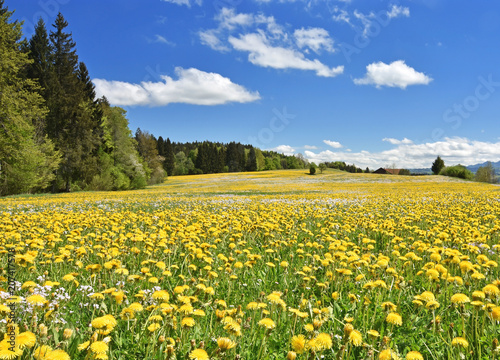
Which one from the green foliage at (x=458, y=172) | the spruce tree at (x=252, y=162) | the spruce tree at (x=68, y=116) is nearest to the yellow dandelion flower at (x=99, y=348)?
the spruce tree at (x=68, y=116)

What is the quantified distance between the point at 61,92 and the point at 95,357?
39.1 m

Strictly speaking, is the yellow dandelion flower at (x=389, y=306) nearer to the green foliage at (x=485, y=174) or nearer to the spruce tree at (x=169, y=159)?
the green foliage at (x=485, y=174)

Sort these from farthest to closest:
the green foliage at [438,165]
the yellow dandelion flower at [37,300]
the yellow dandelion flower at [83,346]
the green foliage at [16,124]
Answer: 1. the green foliage at [438,165]
2. the green foliage at [16,124]
3. the yellow dandelion flower at [37,300]
4. the yellow dandelion flower at [83,346]

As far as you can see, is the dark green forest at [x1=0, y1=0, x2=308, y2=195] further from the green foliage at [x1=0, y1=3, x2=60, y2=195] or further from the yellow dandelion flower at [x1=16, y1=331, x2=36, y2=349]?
the yellow dandelion flower at [x1=16, y1=331, x2=36, y2=349]

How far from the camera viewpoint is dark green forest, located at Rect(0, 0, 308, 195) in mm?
22281

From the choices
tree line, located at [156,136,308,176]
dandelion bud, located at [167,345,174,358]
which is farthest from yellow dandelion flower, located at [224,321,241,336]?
tree line, located at [156,136,308,176]

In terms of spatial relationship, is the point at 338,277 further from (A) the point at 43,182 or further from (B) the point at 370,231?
(A) the point at 43,182

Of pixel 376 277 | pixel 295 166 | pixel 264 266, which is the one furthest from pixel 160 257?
pixel 295 166

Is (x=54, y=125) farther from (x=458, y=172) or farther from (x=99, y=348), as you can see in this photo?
(x=458, y=172)

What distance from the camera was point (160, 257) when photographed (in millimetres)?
4672

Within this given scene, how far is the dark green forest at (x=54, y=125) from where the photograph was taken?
877 inches

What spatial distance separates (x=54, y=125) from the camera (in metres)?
33.2

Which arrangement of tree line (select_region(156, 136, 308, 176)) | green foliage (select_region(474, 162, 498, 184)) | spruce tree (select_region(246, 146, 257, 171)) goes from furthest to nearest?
spruce tree (select_region(246, 146, 257, 171)) < tree line (select_region(156, 136, 308, 176)) < green foliage (select_region(474, 162, 498, 184))

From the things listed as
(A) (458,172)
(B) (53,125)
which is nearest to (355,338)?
(B) (53,125)
